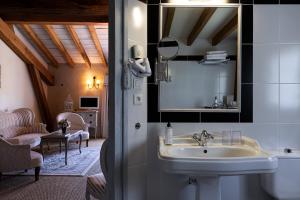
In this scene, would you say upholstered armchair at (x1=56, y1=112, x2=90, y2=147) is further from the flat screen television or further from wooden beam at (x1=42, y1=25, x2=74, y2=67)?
wooden beam at (x1=42, y1=25, x2=74, y2=67)

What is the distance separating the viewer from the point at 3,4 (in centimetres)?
429

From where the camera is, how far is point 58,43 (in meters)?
6.02

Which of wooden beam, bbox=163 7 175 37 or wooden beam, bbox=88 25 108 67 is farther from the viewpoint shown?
wooden beam, bbox=88 25 108 67

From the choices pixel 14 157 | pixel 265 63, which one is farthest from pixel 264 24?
pixel 14 157

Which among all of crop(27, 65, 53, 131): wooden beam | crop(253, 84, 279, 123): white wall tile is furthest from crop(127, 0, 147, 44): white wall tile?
crop(27, 65, 53, 131): wooden beam

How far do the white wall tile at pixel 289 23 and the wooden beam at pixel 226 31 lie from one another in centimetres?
37

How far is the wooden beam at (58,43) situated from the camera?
5.45 m

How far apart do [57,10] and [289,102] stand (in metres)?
3.88

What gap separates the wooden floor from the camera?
2894 millimetres

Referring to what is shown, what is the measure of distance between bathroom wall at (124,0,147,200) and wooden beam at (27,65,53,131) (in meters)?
5.22

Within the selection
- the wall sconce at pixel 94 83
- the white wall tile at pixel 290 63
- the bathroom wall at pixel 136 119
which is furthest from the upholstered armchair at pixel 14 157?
the wall sconce at pixel 94 83

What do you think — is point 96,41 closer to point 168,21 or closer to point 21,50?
point 21,50

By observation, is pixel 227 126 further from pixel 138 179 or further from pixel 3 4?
pixel 3 4

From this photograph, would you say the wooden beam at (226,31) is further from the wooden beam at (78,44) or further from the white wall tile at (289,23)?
the wooden beam at (78,44)
